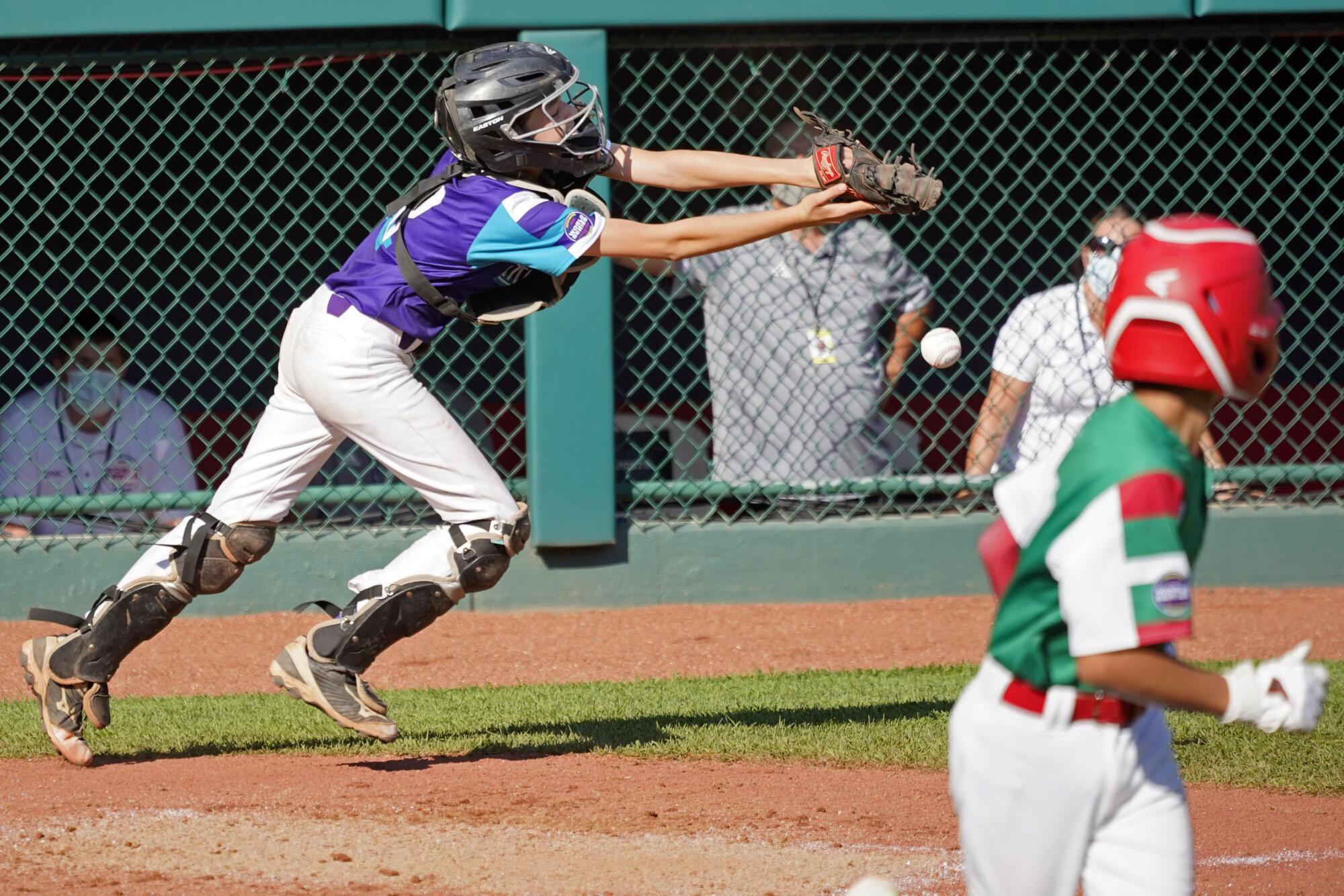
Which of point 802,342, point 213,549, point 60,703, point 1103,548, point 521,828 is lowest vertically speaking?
point 521,828

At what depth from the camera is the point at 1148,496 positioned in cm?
195

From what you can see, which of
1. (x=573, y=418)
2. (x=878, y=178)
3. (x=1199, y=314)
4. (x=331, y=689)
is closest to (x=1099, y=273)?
(x=573, y=418)

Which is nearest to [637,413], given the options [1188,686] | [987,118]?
[987,118]

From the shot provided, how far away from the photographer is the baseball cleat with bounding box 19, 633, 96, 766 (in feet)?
13.8

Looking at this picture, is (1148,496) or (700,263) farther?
(700,263)

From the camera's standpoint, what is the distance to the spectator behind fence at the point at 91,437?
22.8 feet

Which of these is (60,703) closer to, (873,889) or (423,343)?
(423,343)

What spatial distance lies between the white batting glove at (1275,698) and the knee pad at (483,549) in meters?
2.38

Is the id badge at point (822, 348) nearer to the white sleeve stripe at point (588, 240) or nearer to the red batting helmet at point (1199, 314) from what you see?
the white sleeve stripe at point (588, 240)

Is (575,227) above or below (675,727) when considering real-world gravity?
above

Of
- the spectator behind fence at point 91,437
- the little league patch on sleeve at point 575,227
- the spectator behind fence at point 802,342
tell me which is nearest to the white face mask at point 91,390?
the spectator behind fence at point 91,437

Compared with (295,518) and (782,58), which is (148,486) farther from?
(782,58)

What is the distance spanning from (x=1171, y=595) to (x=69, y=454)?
6.15 meters

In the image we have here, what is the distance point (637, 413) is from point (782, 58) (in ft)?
6.94
